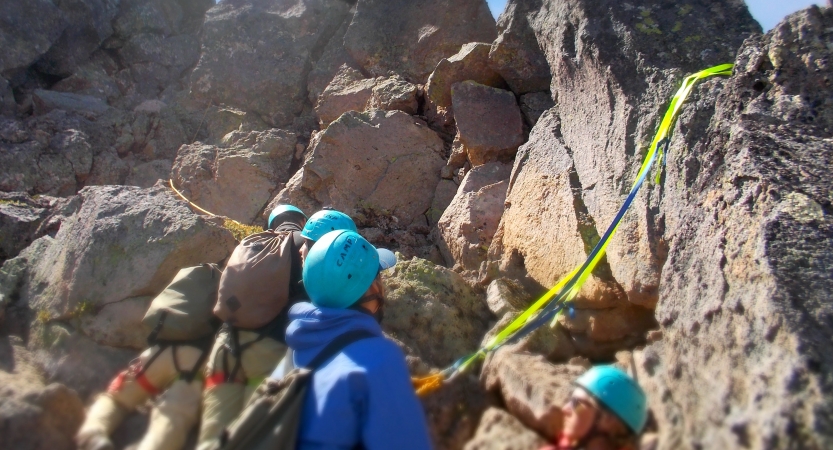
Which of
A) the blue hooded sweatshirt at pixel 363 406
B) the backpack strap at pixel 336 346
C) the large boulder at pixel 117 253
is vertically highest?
the large boulder at pixel 117 253

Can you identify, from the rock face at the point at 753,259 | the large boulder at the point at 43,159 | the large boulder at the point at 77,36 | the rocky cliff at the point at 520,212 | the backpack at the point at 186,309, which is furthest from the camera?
the large boulder at the point at 77,36

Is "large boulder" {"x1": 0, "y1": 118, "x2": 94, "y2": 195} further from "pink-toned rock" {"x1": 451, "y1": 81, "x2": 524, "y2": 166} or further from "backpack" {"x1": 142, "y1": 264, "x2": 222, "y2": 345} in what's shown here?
"backpack" {"x1": 142, "y1": 264, "x2": 222, "y2": 345}

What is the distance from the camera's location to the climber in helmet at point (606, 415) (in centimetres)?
270

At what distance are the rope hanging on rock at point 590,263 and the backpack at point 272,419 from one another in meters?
1.48

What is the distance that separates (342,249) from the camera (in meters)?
3.48

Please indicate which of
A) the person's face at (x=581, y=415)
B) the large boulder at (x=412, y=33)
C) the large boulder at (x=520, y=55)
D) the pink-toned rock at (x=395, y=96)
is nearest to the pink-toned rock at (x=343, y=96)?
the pink-toned rock at (x=395, y=96)

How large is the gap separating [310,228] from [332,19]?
9.57 meters

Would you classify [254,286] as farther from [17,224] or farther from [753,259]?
[17,224]

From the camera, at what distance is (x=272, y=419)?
2748 millimetres

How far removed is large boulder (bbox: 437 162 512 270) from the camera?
6.80 metres

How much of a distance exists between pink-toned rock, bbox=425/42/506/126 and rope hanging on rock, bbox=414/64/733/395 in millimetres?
4608

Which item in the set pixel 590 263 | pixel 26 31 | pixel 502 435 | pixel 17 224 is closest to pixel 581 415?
pixel 502 435

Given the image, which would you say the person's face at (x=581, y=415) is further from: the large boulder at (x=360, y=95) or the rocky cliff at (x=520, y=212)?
the large boulder at (x=360, y=95)

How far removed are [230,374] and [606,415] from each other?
2.24 metres
